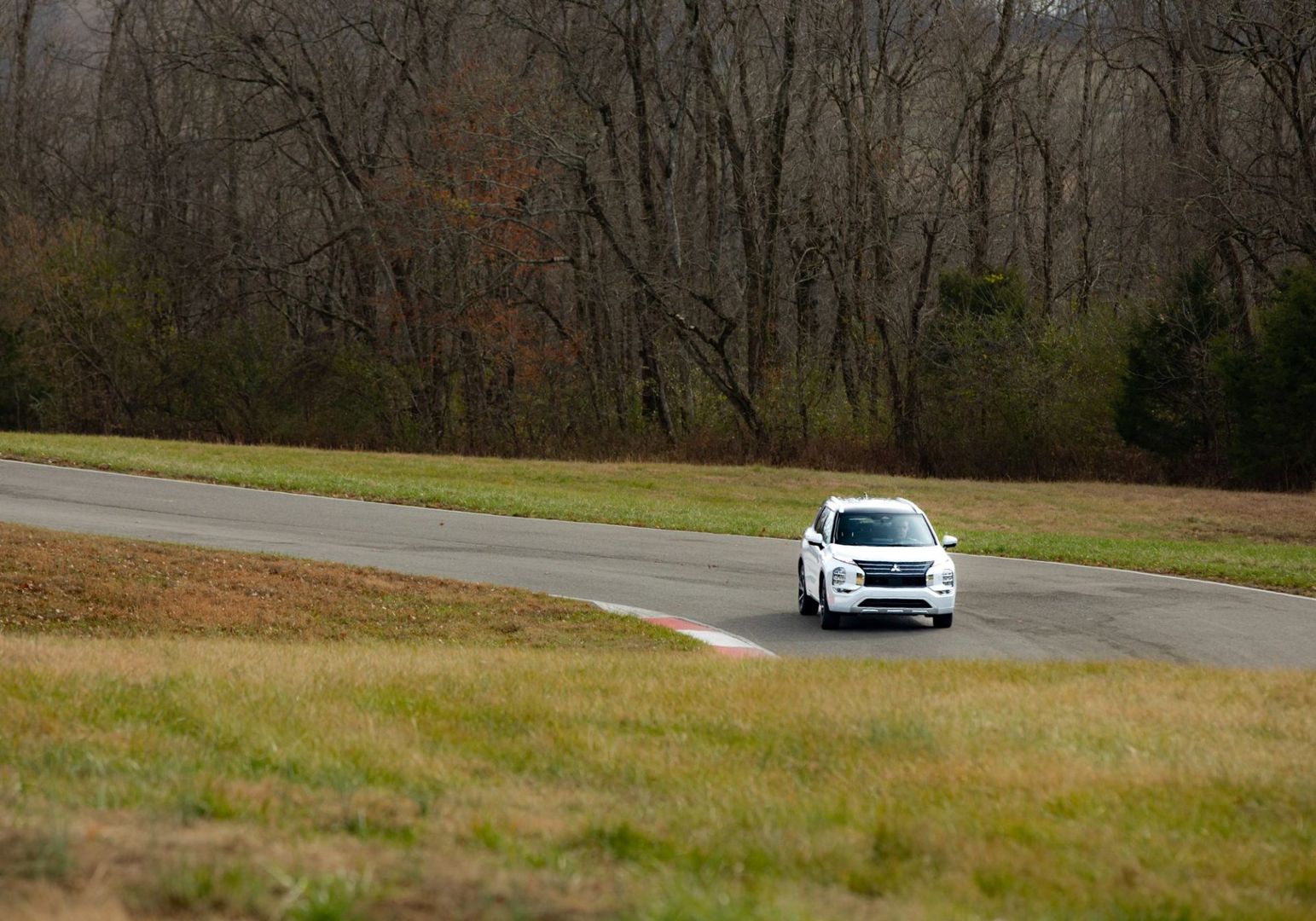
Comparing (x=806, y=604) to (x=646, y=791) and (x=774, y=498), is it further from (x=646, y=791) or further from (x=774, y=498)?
(x=774, y=498)

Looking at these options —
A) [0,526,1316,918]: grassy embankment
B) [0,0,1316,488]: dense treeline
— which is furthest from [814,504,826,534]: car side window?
[0,0,1316,488]: dense treeline

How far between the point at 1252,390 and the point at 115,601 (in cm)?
3173

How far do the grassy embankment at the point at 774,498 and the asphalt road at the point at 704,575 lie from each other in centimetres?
141

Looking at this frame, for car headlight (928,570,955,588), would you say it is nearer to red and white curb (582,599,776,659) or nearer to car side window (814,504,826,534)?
car side window (814,504,826,534)

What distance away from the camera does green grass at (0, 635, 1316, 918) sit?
484 cm

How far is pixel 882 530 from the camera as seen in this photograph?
17.5m

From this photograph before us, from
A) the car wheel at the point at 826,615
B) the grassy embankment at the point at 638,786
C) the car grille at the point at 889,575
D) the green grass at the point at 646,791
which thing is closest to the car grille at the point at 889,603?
the car grille at the point at 889,575

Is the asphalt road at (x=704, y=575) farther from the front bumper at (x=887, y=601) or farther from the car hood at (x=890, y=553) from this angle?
the car hood at (x=890, y=553)

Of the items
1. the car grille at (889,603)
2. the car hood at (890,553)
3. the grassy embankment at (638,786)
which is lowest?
the car grille at (889,603)

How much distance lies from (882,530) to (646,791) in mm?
11210

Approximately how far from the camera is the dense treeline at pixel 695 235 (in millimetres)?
40312

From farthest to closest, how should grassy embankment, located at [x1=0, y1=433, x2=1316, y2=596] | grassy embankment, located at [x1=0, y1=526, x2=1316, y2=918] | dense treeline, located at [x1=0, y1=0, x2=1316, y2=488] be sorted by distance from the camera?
dense treeline, located at [x1=0, y1=0, x2=1316, y2=488], grassy embankment, located at [x1=0, y1=433, x2=1316, y2=596], grassy embankment, located at [x1=0, y1=526, x2=1316, y2=918]

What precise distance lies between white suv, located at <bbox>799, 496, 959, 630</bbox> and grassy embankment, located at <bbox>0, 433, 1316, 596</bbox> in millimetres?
7340

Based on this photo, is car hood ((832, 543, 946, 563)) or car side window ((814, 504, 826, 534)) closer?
car hood ((832, 543, 946, 563))
